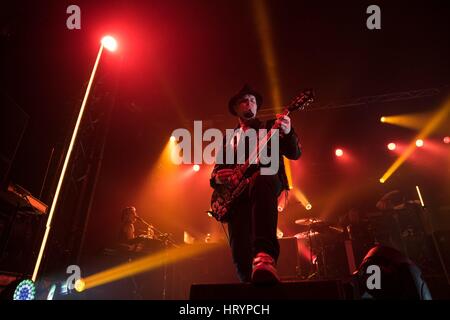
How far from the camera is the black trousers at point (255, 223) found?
6.28 feet

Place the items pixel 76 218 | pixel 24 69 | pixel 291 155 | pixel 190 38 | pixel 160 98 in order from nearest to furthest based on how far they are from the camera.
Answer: pixel 291 155, pixel 76 218, pixel 24 69, pixel 190 38, pixel 160 98

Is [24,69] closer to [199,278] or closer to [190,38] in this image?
[190,38]

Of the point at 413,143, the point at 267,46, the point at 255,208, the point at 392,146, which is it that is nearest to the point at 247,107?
the point at 255,208

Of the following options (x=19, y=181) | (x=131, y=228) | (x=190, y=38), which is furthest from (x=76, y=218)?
(x=190, y=38)

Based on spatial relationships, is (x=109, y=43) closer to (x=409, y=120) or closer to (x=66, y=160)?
(x=66, y=160)

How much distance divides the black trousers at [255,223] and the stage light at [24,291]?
234cm

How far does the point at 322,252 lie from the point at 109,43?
5.76 m

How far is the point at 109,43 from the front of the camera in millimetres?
5207

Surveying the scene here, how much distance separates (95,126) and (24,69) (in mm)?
1477

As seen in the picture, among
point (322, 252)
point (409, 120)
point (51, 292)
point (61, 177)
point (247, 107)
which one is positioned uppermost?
point (409, 120)

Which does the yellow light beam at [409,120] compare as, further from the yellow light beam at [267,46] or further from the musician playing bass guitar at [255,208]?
the musician playing bass guitar at [255,208]

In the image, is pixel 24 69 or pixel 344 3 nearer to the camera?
pixel 24 69

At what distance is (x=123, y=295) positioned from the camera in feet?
18.1

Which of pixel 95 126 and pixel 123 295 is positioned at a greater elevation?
pixel 95 126
